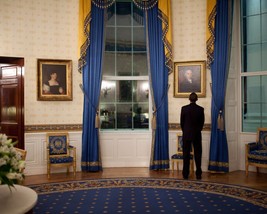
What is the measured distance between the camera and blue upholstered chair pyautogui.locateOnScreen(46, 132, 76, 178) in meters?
7.00

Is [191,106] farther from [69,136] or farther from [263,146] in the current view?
[69,136]

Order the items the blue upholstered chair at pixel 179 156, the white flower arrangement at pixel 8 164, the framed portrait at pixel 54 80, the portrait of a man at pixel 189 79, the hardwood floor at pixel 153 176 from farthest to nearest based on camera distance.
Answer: the portrait of a man at pixel 189 79
the framed portrait at pixel 54 80
the blue upholstered chair at pixel 179 156
the hardwood floor at pixel 153 176
the white flower arrangement at pixel 8 164

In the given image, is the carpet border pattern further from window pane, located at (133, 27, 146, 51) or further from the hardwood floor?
window pane, located at (133, 27, 146, 51)

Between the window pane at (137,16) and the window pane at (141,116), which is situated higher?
the window pane at (137,16)

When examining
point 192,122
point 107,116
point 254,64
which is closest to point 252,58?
point 254,64

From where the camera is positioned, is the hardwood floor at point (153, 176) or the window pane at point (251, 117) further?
the window pane at point (251, 117)

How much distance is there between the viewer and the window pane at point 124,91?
8.31 m

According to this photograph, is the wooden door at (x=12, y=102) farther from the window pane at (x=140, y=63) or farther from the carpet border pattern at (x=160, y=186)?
the window pane at (x=140, y=63)

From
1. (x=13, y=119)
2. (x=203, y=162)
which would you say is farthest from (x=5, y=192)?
(x=203, y=162)

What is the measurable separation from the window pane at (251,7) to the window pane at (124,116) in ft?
11.4

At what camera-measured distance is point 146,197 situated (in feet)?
17.7

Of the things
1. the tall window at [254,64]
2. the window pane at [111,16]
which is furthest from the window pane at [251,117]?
the window pane at [111,16]

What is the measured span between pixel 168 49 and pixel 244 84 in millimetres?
1932

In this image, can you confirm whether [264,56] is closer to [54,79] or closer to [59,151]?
[54,79]
